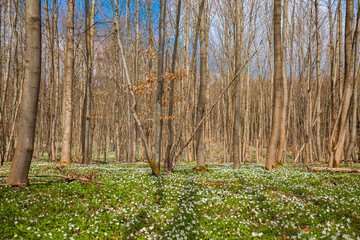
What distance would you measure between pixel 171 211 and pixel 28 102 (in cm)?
499

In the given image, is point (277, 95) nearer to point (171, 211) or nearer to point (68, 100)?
point (171, 211)

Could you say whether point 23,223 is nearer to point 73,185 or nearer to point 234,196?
point 73,185

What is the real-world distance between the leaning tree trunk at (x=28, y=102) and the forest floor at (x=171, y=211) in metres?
0.54

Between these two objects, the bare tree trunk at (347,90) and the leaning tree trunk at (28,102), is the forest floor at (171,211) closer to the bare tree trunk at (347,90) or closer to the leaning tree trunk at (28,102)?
the leaning tree trunk at (28,102)

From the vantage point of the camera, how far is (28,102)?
19.6ft

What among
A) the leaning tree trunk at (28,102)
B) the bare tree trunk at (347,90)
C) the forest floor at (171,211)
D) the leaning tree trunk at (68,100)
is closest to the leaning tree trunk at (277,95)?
the bare tree trunk at (347,90)

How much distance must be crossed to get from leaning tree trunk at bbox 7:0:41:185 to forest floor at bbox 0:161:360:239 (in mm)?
537

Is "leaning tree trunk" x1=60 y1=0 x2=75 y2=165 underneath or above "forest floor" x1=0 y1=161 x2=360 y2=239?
above

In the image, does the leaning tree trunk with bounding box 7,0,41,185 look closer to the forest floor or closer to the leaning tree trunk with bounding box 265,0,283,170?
the forest floor

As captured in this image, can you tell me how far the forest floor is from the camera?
4.46m

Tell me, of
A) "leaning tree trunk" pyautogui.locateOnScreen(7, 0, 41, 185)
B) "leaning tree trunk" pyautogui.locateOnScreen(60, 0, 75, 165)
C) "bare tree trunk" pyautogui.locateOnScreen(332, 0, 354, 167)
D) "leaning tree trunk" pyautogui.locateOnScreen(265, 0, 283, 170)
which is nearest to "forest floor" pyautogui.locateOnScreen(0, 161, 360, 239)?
"leaning tree trunk" pyautogui.locateOnScreen(7, 0, 41, 185)

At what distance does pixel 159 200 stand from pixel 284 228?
3.30m

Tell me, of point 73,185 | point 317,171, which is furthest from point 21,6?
point 317,171

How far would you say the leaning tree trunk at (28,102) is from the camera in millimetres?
5902
